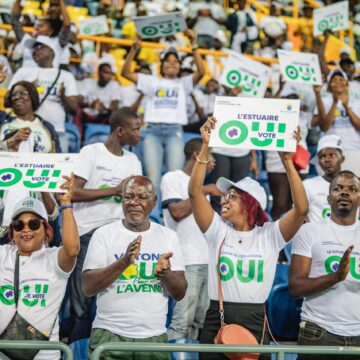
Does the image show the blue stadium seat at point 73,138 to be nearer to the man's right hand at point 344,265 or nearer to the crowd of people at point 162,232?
the crowd of people at point 162,232

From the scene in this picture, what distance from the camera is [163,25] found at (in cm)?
835

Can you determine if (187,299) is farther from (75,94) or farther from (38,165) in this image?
(75,94)

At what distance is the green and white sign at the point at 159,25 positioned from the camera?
26.9 ft

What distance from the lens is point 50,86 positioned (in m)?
7.73

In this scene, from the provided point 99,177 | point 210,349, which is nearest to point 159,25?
point 99,177

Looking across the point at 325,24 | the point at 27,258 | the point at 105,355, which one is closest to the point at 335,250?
the point at 105,355

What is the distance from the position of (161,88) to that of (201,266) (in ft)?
9.63

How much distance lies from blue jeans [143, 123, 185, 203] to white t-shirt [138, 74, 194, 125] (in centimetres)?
8

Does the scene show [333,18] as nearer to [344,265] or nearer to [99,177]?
[99,177]

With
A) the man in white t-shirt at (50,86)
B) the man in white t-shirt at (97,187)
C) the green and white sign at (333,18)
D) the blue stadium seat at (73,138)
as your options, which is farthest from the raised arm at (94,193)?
the green and white sign at (333,18)

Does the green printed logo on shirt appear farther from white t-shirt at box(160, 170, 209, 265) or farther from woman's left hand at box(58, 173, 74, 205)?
white t-shirt at box(160, 170, 209, 265)

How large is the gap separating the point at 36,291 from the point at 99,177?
1527 millimetres

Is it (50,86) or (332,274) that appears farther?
(50,86)

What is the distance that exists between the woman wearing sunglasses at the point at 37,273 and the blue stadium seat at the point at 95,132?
14.1 ft
